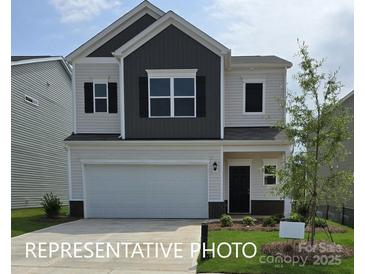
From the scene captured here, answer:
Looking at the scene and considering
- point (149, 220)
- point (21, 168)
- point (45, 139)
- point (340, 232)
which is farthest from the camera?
point (45, 139)

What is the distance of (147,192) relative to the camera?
16.2 meters

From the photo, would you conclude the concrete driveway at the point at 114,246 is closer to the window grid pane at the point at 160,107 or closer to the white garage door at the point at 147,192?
the white garage door at the point at 147,192

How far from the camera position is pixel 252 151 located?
16078 millimetres

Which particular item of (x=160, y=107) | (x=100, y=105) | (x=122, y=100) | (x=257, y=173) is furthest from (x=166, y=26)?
(x=257, y=173)

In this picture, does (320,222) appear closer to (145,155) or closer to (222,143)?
(222,143)

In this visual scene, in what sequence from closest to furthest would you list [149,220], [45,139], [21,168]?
[149,220], [21,168], [45,139]

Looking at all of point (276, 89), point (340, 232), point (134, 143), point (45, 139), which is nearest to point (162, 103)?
point (134, 143)

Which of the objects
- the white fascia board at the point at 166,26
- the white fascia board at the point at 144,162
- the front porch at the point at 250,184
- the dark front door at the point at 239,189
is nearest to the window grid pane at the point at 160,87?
the white fascia board at the point at 166,26

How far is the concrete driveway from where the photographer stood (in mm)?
7957

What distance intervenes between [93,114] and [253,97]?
283 inches

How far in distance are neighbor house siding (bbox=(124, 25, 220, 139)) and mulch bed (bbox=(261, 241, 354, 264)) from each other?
7.34 m

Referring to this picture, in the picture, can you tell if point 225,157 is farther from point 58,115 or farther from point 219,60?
point 58,115

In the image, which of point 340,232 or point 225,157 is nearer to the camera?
point 340,232
